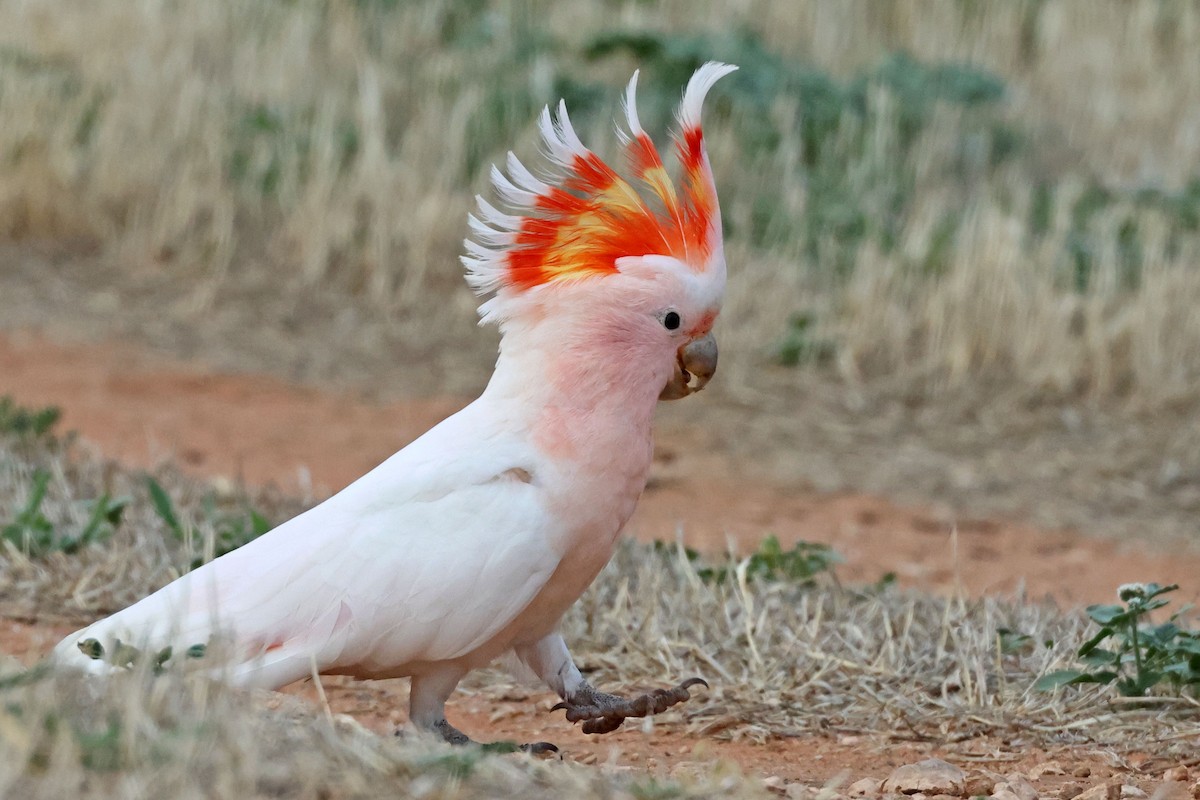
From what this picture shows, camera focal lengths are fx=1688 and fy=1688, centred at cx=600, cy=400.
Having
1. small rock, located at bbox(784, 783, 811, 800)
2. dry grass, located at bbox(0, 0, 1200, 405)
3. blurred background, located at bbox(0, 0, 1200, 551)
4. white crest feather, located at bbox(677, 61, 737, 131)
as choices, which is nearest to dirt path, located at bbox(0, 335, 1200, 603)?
blurred background, located at bbox(0, 0, 1200, 551)

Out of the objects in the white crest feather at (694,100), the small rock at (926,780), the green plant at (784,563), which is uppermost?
the white crest feather at (694,100)

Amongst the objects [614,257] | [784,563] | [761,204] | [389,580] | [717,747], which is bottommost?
[717,747]

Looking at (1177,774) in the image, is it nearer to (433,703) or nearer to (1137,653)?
(1137,653)

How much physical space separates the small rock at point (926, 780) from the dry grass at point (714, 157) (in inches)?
179

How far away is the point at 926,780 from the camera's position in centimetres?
334

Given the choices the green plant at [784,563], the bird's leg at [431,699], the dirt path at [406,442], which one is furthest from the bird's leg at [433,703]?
the dirt path at [406,442]

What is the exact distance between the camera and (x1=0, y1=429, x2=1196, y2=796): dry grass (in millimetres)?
2404

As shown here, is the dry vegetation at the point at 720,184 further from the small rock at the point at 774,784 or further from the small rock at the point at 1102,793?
the small rock at the point at 774,784

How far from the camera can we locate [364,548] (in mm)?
3244

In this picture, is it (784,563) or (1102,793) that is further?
(784,563)

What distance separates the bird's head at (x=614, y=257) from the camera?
3375mm

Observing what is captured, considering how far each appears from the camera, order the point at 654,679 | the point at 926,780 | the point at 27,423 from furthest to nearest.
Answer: the point at 27,423
the point at 654,679
the point at 926,780

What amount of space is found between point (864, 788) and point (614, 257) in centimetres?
118

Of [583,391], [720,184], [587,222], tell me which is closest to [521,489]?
[583,391]
